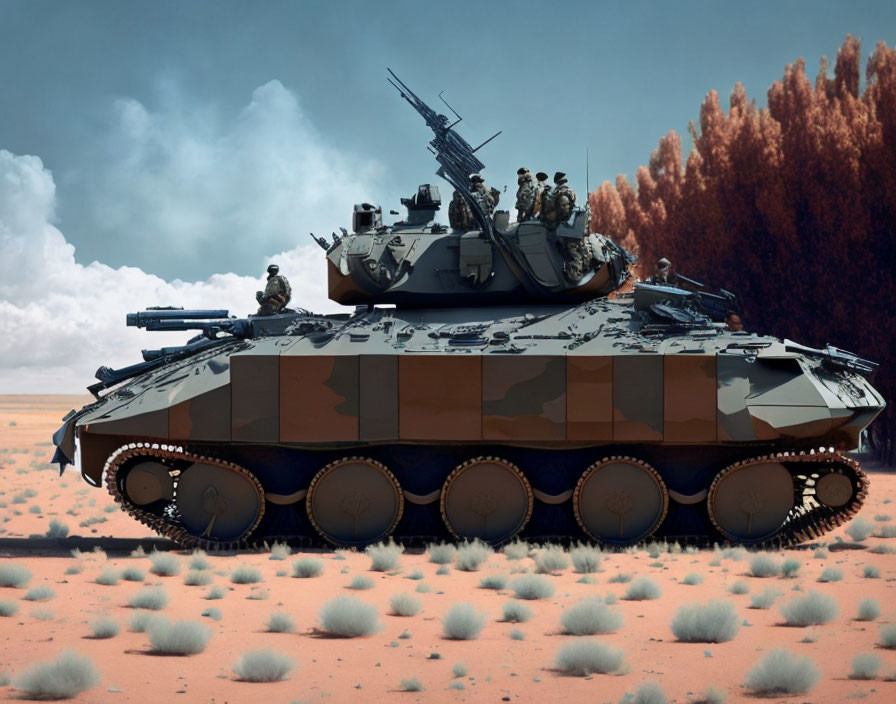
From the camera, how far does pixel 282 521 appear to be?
17891 mm

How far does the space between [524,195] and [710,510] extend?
21.8 ft

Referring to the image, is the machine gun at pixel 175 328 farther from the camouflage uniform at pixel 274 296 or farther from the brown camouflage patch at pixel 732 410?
the brown camouflage patch at pixel 732 410

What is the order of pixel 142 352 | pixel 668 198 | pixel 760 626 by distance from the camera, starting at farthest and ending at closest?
pixel 668 198 → pixel 142 352 → pixel 760 626

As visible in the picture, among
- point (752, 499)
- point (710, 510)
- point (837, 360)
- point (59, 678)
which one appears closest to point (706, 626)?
point (59, 678)

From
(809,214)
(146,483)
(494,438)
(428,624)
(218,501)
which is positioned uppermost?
(809,214)

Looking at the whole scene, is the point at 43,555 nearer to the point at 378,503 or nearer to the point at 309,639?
the point at 378,503

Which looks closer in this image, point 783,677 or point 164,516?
point 783,677

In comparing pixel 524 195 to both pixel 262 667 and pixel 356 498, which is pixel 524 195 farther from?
pixel 262 667

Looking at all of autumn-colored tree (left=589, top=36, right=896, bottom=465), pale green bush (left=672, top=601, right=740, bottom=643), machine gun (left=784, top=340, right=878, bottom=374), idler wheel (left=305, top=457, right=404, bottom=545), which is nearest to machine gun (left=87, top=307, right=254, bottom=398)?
idler wheel (left=305, top=457, right=404, bottom=545)

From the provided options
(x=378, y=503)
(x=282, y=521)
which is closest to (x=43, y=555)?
(x=282, y=521)

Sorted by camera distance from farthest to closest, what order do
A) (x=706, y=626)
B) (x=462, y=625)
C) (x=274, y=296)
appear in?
(x=274, y=296) → (x=462, y=625) → (x=706, y=626)

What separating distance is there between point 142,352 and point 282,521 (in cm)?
402

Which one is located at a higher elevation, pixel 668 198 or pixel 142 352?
pixel 668 198

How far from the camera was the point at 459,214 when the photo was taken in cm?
2028
